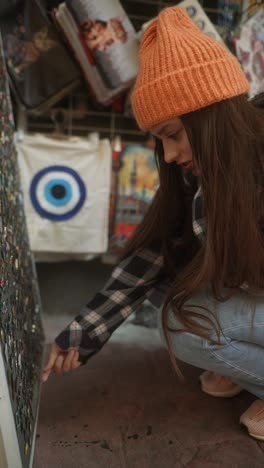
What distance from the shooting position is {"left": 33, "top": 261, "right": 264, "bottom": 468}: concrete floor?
0.59 m

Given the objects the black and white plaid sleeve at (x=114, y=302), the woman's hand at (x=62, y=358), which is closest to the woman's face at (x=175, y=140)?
the black and white plaid sleeve at (x=114, y=302)

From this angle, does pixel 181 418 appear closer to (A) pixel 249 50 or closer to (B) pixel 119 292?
(B) pixel 119 292

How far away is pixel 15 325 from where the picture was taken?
579 millimetres

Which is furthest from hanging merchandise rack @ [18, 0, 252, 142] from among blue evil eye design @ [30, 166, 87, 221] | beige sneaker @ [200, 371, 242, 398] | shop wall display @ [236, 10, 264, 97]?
beige sneaker @ [200, 371, 242, 398]

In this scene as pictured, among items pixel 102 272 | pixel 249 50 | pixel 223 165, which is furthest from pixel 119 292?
pixel 249 50

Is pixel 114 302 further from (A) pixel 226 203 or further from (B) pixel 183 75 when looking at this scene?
(B) pixel 183 75

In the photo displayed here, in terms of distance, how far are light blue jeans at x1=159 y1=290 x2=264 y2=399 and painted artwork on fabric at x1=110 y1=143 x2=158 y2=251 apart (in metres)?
0.52

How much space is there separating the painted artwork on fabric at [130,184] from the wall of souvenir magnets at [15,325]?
312 mm

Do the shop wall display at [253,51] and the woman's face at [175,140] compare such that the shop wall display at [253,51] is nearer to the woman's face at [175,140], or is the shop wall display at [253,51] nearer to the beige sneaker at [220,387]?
the woman's face at [175,140]

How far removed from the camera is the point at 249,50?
98 centimetres

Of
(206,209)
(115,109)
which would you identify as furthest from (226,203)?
(115,109)

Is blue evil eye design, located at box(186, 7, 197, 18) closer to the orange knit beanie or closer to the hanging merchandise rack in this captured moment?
the hanging merchandise rack

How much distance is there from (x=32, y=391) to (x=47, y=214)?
0.51m

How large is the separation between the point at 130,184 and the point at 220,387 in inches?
23.0
